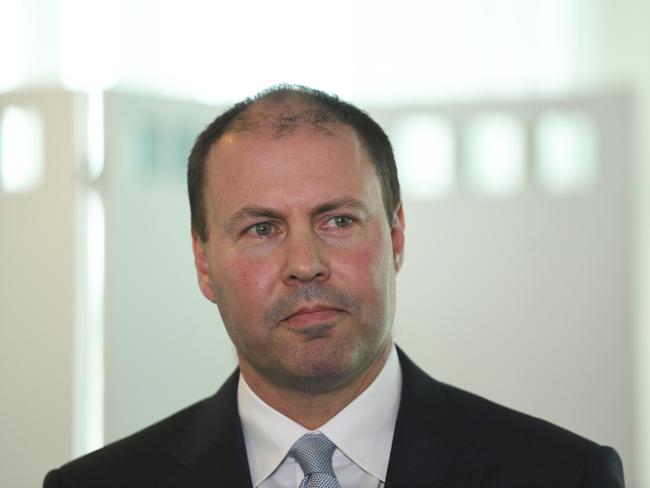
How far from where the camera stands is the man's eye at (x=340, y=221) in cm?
185

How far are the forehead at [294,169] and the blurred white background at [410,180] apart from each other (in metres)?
2.25

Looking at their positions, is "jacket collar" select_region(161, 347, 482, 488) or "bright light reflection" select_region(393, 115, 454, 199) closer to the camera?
"jacket collar" select_region(161, 347, 482, 488)

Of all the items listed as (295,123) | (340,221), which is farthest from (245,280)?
(295,123)

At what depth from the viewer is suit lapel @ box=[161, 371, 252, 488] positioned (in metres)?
1.89

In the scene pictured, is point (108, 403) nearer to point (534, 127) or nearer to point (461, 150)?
point (461, 150)

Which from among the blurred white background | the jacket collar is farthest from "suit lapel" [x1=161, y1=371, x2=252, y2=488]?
the blurred white background

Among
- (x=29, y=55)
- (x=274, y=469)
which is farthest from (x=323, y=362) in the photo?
(x=29, y=55)

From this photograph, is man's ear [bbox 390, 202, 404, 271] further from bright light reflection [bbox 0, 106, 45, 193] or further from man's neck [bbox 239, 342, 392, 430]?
bright light reflection [bbox 0, 106, 45, 193]

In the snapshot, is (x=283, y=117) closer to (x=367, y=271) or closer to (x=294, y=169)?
(x=294, y=169)

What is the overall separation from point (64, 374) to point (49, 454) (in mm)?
325

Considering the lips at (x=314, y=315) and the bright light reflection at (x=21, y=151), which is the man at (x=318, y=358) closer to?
the lips at (x=314, y=315)

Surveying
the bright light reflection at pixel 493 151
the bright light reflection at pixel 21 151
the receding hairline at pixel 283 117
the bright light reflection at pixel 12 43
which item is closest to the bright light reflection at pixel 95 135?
the bright light reflection at pixel 21 151

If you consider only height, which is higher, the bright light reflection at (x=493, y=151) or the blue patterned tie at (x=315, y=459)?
the bright light reflection at (x=493, y=151)

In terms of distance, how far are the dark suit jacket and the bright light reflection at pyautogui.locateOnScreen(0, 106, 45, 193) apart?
7.70 feet
